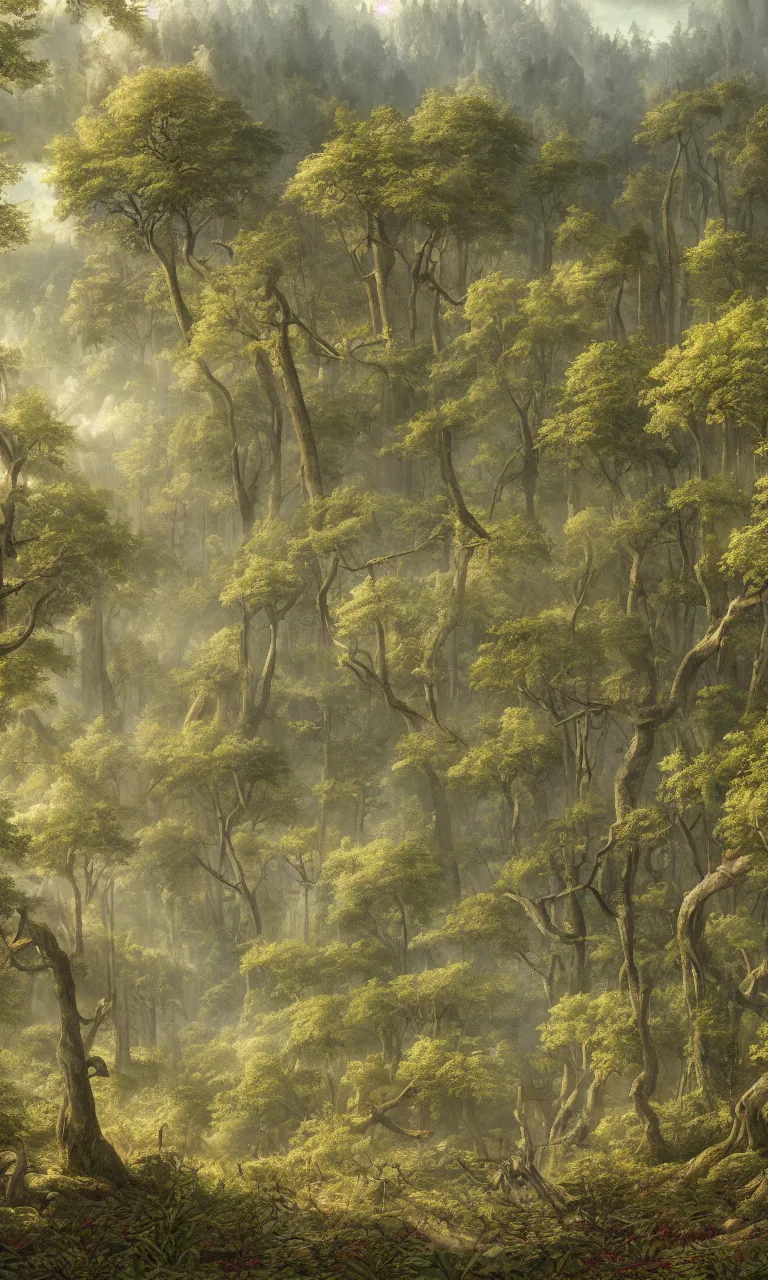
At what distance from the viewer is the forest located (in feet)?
47.4

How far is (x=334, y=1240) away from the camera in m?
10.4

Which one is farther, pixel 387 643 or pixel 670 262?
pixel 670 262

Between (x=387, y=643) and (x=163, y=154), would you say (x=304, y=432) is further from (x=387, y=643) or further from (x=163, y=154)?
(x=163, y=154)

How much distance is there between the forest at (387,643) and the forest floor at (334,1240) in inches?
4.5

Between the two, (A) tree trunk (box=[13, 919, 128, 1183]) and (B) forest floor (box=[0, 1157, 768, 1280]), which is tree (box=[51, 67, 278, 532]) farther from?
(B) forest floor (box=[0, 1157, 768, 1280])

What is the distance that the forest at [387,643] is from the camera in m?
14.4

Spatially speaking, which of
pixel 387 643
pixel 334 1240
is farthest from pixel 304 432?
pixel 334 1240

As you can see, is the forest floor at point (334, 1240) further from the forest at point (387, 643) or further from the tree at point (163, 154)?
the tree at point (163, 154)

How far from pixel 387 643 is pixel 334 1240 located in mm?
12881

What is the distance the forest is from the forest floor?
0.38 ft

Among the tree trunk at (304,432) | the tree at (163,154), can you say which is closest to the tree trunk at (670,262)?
the tree trunk at (304,432)

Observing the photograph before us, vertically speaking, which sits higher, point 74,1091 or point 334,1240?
point 74,1091

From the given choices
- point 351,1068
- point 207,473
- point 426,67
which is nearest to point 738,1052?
point 351,1068

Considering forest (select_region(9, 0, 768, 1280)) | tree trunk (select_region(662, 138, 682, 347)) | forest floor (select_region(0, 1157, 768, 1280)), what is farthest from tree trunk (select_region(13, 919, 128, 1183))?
tree trunk (select_region(662, 138, 682, 347))
